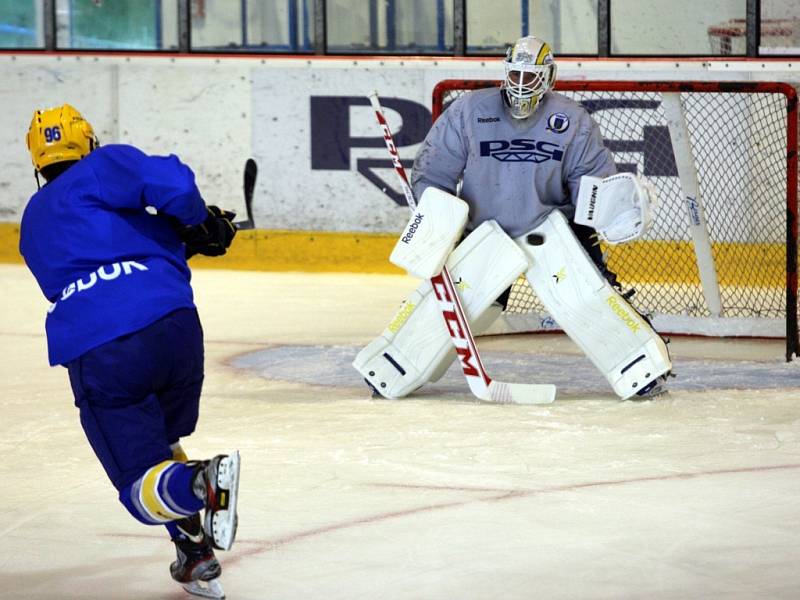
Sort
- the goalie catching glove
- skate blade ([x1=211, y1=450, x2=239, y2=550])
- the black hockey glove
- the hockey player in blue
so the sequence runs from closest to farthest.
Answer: skate blade ([x1=211, y1=450, x2=239, y2=550]) → the hockey player in blue → the black hockey glove → the goalie catching glove

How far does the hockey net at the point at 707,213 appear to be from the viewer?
6.72 metres

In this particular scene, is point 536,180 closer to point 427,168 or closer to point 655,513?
point 427,168

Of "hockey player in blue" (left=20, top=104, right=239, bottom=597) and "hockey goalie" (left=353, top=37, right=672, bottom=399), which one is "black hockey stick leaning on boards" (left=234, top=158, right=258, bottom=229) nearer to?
"hockey goalie" (left=353, top=37, right=672, bottom=399)

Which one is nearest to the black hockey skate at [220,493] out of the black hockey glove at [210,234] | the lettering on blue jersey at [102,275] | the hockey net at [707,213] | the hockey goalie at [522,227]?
the lettering on blue jersey at [102,275]

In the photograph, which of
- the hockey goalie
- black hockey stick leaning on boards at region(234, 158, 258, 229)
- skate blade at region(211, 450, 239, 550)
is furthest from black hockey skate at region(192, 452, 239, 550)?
black hockey stick leaning on boards at region(234, 158, 258, 229)

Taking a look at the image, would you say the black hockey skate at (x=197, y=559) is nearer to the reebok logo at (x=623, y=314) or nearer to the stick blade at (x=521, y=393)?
the stick blade at (x=521, y=393)

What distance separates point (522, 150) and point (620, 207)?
1.35ft

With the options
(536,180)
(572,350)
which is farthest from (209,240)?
(572,350)

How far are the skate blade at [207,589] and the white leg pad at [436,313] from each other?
6.95 feet

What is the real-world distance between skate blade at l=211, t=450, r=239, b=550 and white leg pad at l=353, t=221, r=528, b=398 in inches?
92.6

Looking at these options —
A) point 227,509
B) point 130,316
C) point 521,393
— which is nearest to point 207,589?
point 227,509

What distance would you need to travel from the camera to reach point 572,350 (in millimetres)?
6223

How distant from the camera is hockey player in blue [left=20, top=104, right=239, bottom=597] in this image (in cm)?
287

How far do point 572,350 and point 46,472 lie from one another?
267cm
